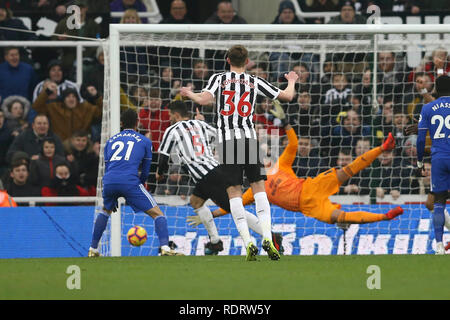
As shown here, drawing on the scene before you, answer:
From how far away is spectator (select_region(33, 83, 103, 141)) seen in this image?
14656 mm

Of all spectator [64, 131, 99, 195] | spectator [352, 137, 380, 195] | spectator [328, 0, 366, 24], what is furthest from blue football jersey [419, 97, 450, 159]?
spectator [64, 131, 99, 195]

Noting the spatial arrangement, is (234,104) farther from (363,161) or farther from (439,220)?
(363,161)

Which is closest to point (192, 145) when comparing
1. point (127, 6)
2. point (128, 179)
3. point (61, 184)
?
point (128, 179)

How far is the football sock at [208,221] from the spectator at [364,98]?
3.00 m

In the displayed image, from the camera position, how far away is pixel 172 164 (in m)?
14.1

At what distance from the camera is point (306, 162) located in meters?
14.0

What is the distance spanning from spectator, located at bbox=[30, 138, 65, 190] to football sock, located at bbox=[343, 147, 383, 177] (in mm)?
4042

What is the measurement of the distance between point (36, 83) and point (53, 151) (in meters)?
1.66

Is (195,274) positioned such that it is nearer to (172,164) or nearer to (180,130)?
(180,130)

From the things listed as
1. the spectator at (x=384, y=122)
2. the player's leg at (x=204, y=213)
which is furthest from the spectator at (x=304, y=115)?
the player's leg at (x=204, y=213)

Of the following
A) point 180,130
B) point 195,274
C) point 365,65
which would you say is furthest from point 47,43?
point 195,274

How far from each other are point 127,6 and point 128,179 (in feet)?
19.8

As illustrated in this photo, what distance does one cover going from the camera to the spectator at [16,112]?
1455 cm

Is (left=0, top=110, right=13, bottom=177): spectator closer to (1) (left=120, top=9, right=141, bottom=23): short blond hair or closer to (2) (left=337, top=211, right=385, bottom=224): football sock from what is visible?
(1) (left=120, top=9, right=141, bottom=23): short blond hair
